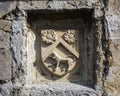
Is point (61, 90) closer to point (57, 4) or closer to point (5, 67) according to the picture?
point (5, 67)

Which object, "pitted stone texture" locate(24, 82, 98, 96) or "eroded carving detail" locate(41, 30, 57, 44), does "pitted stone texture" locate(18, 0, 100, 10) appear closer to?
"eroded carving detail" locate(41, 30, 57, 44)

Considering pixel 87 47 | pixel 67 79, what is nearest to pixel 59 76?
pixel 67 79

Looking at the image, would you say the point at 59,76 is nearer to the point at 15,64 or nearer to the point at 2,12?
the point at 15,64

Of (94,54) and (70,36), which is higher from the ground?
(70,36)

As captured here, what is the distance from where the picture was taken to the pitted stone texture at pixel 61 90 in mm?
2979

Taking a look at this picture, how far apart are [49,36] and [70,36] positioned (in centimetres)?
17

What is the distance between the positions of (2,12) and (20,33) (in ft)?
0.72

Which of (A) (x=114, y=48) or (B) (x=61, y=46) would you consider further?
(B) (x=61, y=46)

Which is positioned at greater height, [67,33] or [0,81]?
[67,33]

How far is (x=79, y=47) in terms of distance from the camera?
122 inches

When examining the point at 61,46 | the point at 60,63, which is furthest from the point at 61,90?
the point at 61,46

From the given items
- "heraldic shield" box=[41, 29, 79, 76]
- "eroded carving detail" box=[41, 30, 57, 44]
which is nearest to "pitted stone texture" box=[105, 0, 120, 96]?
"heraldic shield" box=[41, 29, 79, 76]

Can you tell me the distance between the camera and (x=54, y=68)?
10.1 feet

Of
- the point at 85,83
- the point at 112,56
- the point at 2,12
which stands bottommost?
the point at 85,83
